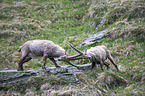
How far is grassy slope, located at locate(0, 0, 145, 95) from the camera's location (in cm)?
641

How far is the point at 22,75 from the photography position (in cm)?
643

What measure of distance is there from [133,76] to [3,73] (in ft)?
18.5

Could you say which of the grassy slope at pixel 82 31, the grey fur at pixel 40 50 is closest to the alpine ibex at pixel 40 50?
the grey fur at pixel 40 50

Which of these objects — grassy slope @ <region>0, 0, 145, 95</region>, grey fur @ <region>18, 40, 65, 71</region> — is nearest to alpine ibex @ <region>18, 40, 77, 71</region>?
grey fur @ <region>18, 40, 65, 71</region>

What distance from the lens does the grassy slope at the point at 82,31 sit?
21.0 feet

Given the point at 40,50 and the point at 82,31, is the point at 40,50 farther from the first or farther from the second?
the point at 82,31

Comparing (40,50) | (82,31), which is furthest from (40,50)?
(82,31)

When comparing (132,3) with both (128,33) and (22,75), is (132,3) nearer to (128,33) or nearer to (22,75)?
(128,33)

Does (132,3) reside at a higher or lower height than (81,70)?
higher

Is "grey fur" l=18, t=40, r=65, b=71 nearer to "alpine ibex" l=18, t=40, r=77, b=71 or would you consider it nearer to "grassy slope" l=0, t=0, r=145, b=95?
"alpine ibex" l=18, t=40, r=77, b=71

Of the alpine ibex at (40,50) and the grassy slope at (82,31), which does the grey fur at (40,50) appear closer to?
the alpine ibex at (40,50)

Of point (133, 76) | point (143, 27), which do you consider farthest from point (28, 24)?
point (133, 76)

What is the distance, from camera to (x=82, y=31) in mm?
13773

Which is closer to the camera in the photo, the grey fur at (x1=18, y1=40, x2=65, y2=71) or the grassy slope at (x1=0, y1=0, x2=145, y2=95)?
the grassy slope at (x1=0, y1=0, x2=145, y2=95)
